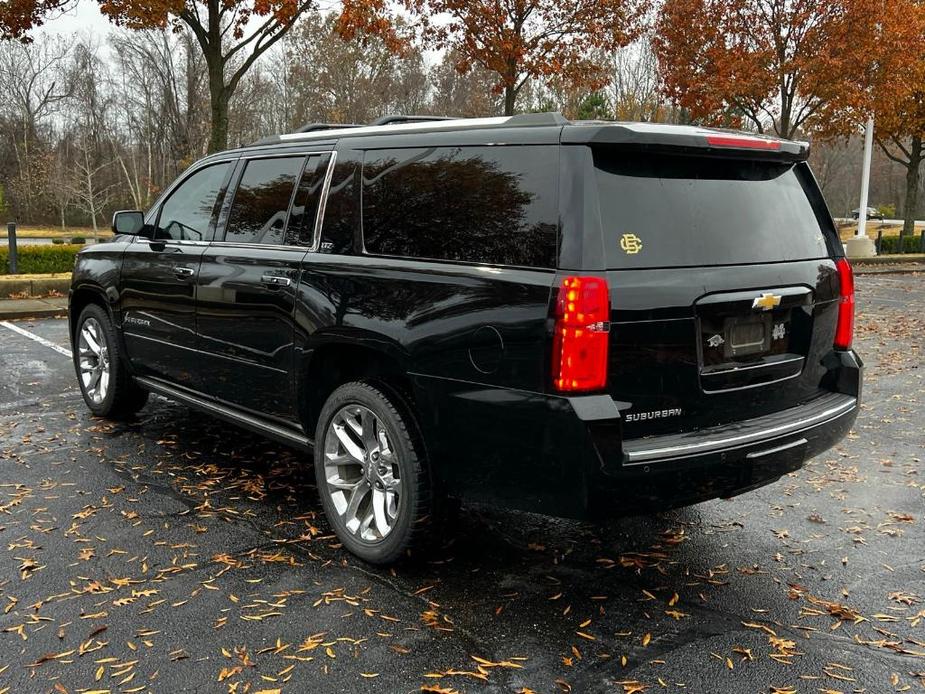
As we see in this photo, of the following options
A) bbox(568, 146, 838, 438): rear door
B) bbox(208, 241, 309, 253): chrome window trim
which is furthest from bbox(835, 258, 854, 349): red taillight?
bbox(208, 241, 309, 253): chrome window trim

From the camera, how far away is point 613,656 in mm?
3152

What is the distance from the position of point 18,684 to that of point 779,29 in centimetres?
2311

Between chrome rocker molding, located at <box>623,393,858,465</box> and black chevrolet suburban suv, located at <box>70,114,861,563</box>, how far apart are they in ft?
0.04

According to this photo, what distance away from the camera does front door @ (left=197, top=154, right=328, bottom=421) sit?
438 centimetres

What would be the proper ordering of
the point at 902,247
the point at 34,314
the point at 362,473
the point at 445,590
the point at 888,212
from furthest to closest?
the point at 888,212 → the point at 902,247 → the point at 34,314 → the point at 362,473 → the point at 445,590

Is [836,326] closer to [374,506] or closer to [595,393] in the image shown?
[595,393]

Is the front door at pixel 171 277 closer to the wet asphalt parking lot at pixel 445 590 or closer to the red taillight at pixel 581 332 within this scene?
the wet asphalt parking lot at pixel 445 590

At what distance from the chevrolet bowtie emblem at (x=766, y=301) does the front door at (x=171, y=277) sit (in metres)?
3.16

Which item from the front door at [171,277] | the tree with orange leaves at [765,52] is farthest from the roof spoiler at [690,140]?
the tree with orange leaves at [765,52]

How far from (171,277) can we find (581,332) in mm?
3168

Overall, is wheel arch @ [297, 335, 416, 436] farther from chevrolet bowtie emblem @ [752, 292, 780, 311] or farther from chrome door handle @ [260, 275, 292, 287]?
chevrolet bowtie emblem @ [752, 292, 780, 311]

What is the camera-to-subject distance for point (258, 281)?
178 inches

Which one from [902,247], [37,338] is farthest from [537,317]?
[902,247]

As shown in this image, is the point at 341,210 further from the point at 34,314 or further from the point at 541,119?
the point at 34,314
